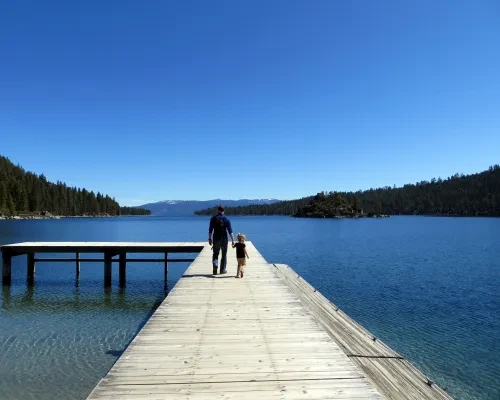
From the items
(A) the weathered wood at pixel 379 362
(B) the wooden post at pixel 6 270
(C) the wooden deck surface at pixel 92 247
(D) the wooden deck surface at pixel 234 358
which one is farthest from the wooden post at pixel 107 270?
(D) the wooden deck surface at pixel 234 358

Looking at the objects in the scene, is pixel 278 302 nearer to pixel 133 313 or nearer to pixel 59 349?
pixel 59 349

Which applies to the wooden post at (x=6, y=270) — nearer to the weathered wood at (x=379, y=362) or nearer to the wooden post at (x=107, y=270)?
the wooden post at (x=107, y=270)

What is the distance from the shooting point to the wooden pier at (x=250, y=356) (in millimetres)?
5406

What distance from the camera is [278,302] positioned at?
11.0 meters

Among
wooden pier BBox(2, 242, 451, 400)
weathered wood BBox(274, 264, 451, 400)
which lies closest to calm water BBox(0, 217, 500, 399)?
weathered wood BBox(274, 264, 451, 400)

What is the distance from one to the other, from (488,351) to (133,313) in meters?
16.5

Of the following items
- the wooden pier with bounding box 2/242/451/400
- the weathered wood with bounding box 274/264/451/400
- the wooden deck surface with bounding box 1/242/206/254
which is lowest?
the weathered wood with bounding box 274/264/451/400

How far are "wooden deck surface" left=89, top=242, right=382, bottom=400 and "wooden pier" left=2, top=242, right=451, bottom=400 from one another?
15 mm

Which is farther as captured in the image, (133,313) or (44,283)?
(44,283)

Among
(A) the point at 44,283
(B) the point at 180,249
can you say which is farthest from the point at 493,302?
(A) the point at 44,283

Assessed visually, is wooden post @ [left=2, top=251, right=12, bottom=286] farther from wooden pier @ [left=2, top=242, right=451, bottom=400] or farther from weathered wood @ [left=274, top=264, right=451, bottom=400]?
weathered wood @ [left=274, top=264, right=451, bottom=400]

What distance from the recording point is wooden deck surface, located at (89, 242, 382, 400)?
A: 17.5ft

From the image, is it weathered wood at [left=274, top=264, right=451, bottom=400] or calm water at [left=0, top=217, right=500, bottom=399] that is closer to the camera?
weathered wood at [left=274, top=264, right=451, bottom=400]

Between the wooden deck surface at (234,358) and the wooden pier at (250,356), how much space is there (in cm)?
2
